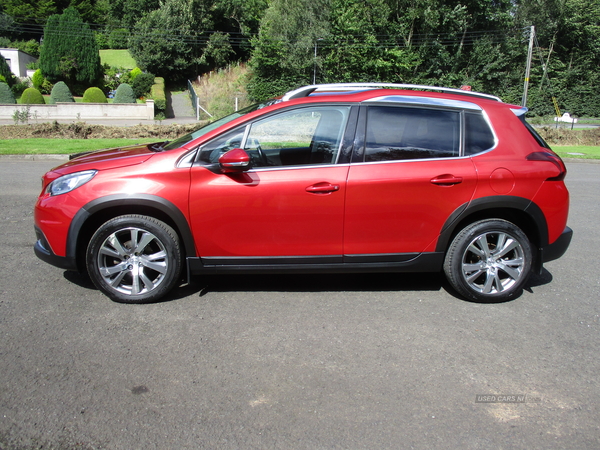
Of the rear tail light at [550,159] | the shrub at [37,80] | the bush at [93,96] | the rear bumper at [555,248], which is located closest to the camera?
the rear tail light at [550,159]

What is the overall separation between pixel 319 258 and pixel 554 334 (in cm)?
196

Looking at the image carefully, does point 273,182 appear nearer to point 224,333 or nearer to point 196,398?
point 224,333

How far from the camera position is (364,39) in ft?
156

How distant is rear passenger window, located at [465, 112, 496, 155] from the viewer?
15.0ft

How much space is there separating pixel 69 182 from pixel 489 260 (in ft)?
12.2

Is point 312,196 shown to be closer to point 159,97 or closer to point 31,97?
point 31,97

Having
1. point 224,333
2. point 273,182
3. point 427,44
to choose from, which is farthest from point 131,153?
point 427,44

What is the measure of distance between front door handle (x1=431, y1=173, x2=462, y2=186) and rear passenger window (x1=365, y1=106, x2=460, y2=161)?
0.65 feet

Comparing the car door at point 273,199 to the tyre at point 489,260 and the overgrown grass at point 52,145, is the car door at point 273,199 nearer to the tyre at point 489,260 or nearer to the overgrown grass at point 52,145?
the tyre at point 489,260

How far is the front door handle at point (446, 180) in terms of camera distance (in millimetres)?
4434

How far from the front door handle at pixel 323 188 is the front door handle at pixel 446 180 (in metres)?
0.84

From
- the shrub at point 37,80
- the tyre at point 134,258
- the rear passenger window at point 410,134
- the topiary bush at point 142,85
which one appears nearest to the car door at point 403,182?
the rear passenger window at point 410,134

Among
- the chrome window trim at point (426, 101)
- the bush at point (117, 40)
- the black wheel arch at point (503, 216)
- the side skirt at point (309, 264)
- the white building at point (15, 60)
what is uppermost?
the bush at point (117, 40)

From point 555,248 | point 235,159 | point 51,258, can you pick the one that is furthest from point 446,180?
point 51,258
